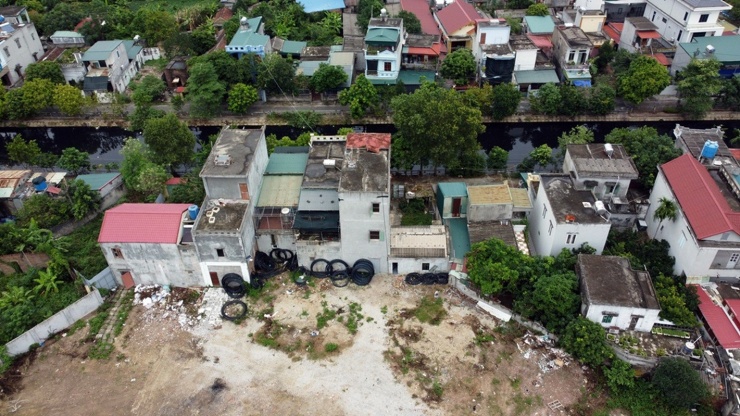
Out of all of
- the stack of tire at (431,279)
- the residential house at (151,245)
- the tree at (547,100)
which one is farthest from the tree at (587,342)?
the tree at (547,100)

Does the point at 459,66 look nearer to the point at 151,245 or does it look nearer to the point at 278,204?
the point at 278,204

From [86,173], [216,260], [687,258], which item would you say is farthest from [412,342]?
[86,173]

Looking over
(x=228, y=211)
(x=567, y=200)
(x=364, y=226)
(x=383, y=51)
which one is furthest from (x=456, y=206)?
(x=383, y=51)

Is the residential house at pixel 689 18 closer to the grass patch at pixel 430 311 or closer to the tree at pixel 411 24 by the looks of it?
the tree at pixel 411 24

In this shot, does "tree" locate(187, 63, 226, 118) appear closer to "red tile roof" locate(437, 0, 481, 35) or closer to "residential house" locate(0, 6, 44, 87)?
"residential house" locate(0, 6, 44, 87)

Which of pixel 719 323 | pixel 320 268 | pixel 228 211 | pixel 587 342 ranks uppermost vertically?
pixel 228 211

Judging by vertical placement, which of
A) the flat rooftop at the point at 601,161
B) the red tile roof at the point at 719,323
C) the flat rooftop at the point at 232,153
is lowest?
the red tile roof at the point at 719,323
